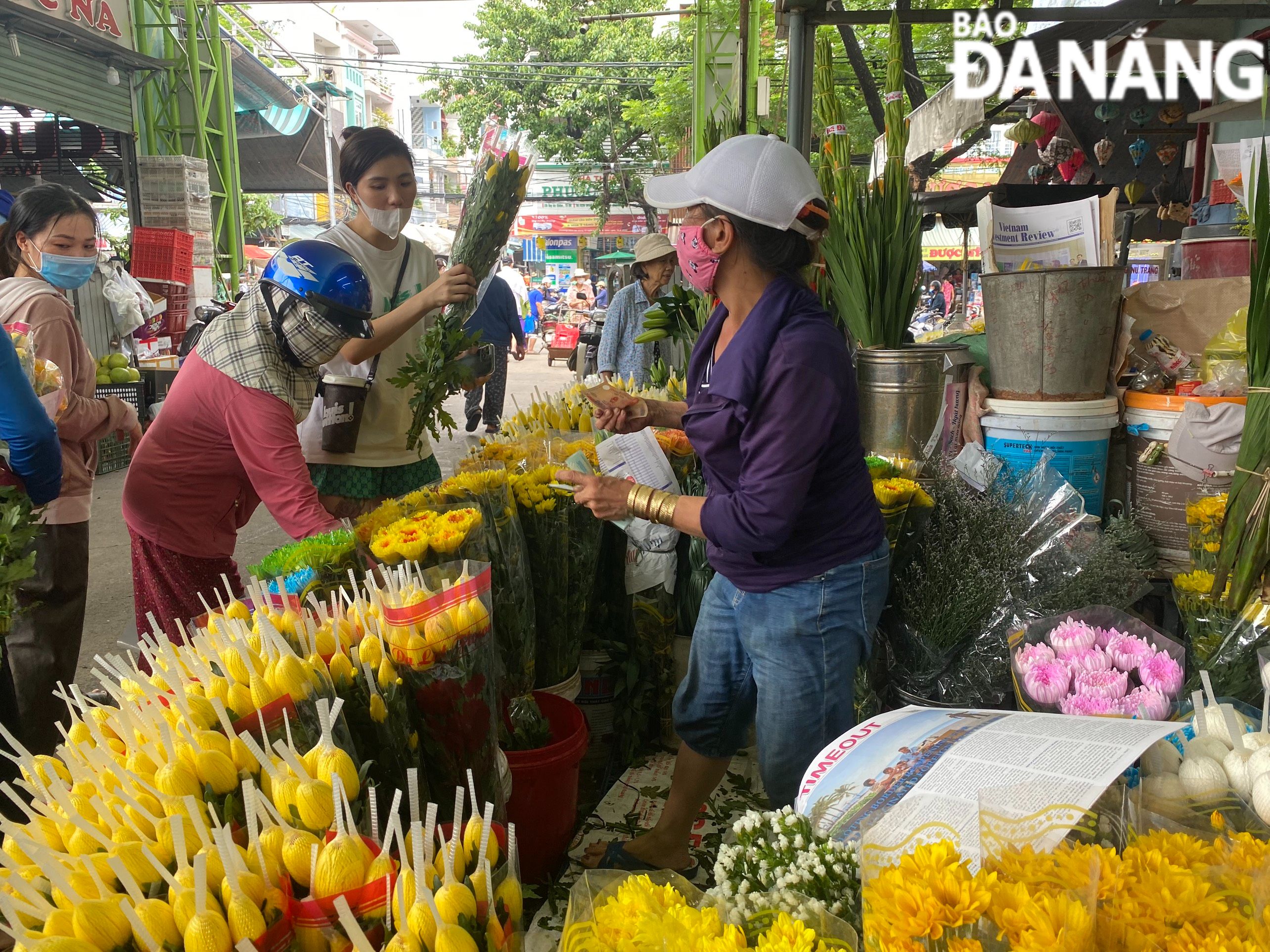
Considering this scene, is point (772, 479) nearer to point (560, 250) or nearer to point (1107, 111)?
point (1107, 111)

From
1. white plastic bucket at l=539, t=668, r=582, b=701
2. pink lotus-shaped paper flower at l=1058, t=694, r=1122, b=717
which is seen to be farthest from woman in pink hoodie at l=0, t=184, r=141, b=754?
pink lotus-shaped paper flower at l=1058, t=694, r=1122, b=717

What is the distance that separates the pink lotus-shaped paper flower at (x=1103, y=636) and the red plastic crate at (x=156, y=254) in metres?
10.7

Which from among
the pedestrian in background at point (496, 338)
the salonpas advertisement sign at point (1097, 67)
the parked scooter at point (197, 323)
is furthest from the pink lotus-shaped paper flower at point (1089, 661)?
the parked scooter at point (197, 323)

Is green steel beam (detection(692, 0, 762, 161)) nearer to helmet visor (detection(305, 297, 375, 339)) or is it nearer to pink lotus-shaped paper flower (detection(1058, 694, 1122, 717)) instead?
helmet visor (detection(305, 297, 375, 339))

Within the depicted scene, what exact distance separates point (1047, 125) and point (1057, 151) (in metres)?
0.35

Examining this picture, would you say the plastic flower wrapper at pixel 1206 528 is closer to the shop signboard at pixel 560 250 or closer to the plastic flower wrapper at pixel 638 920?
the plastic flower wrapper at pixel 638 920

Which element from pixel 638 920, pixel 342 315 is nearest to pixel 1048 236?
pixel 342 315

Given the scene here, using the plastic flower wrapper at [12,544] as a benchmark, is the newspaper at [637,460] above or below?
above

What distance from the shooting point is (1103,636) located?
5.77 feet

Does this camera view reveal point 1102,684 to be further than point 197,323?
No

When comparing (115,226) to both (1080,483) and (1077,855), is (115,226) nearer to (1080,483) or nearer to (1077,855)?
(1080,483)

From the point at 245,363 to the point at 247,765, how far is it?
1.44 m

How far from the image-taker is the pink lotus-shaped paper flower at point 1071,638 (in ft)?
5.68

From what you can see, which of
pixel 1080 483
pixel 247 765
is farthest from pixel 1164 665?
pixel 1080 483
